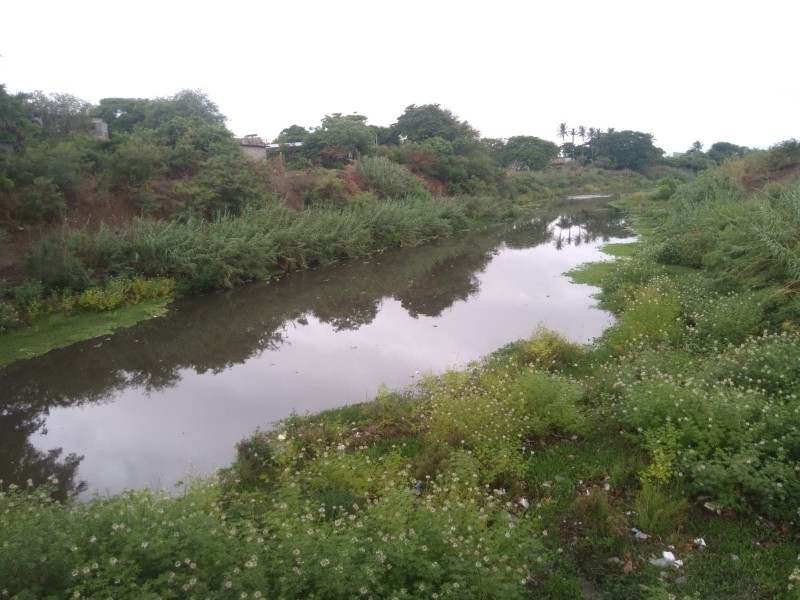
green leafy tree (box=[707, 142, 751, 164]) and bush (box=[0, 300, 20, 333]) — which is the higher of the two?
green leafy tree (box=[707, 142, 751, 164])

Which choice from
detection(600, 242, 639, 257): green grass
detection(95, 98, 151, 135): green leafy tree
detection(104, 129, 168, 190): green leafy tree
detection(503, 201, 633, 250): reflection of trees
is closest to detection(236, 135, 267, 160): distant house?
detection(95, 98, 151, 135): green leafy tree

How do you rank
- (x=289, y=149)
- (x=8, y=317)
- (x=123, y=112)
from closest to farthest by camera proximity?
(x=8, y=317)
(x=123, y=112)
(x=289, y=149)

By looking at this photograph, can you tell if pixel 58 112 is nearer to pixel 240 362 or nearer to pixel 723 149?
pixel 240 362

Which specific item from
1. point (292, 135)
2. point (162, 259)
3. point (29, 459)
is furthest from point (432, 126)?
point (29, 459)

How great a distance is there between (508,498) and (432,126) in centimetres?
4261

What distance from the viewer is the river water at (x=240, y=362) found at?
7766 mm

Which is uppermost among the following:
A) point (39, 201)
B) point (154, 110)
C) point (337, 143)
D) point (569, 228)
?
point (154, 110)

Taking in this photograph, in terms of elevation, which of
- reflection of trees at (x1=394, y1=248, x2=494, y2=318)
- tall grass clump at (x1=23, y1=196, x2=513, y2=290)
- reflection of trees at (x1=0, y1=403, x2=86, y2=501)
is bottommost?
reflection of trees at (x1=0, y1=403, x2=86, y2=501)

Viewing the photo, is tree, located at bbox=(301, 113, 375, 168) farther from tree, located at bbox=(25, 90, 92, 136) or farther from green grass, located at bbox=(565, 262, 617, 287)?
green grass, located at bbox=(565, 262, 617, 287)

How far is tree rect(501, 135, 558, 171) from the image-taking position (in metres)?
65.1

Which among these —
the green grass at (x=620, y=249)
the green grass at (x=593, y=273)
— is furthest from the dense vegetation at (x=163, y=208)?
the green grass at (x=593, y=273)

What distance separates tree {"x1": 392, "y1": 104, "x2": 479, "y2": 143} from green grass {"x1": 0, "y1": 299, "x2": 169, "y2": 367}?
110ft

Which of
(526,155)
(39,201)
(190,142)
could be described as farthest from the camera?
(526,155)

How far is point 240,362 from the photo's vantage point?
1135 centimetres
